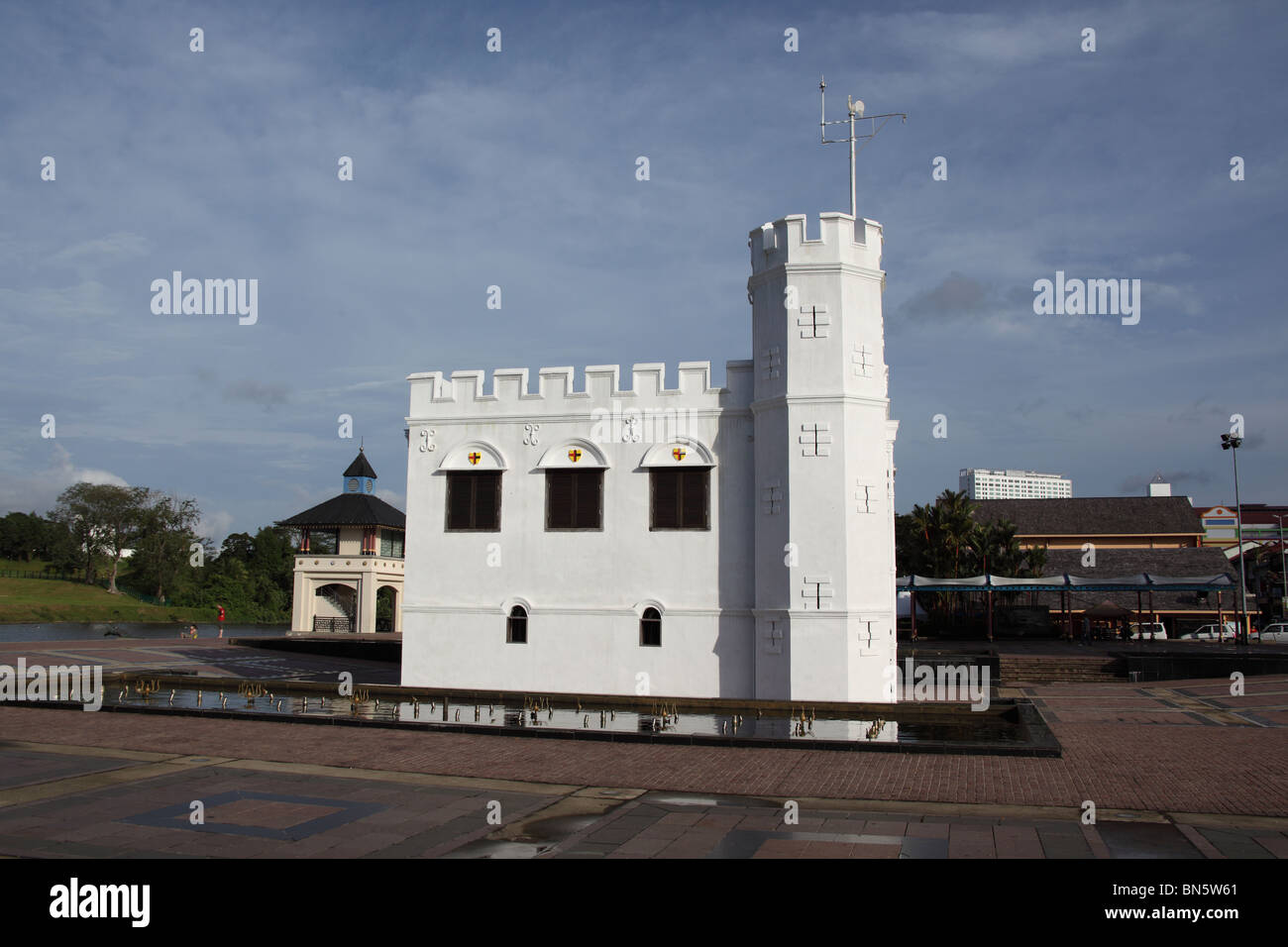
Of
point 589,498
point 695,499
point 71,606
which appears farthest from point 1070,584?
point 71,606

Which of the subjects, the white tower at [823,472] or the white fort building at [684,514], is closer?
the white tower at [823,472]

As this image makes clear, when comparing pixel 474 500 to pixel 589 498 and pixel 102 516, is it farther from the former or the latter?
pixel 102 516

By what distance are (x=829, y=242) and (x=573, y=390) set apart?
22.2 ft

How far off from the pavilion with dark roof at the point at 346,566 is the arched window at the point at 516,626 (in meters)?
27.2

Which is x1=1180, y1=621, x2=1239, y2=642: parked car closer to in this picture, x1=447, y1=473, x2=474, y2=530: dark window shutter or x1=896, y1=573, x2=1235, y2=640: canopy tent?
x1=896, y1=573, x2=1235, y2=640: canopy tent

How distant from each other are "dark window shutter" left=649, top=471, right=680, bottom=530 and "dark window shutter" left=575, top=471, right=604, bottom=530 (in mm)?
1300

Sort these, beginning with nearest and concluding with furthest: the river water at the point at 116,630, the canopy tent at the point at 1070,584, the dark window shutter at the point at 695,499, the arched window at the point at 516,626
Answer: the dark window shutter at the point at 695,499 < the arched window at the point at 516,626 < the canopy tent at the point at 1070,584 < the river water at the point at 116,630

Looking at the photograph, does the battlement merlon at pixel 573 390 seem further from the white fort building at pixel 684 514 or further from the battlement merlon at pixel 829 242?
the battlement merlon at pixel 829 242

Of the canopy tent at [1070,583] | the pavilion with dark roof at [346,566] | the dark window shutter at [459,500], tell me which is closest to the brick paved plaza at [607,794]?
the dark window shutter at [459,500]

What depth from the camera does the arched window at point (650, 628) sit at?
20.7 meters

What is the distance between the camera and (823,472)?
19.0 meters

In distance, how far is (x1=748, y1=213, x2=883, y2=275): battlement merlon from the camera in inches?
769
